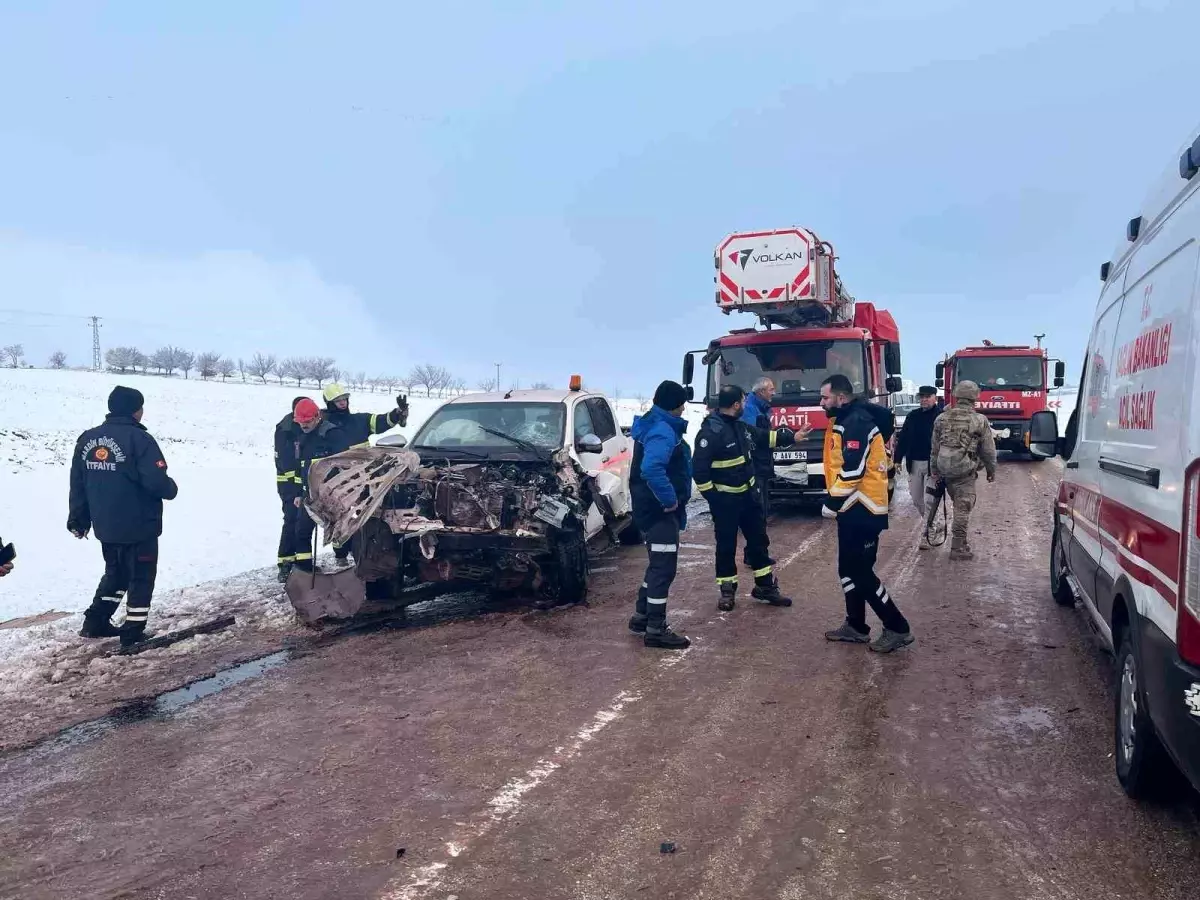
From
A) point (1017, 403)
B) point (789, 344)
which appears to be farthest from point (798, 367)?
point (1017, 403)

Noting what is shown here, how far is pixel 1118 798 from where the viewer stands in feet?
11.7

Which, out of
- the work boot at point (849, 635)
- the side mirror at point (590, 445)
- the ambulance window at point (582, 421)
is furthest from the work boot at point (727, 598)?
the ambulance window at point (582, 421)

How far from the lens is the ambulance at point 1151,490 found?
9.07 ft

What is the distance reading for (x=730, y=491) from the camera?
22.1 feet

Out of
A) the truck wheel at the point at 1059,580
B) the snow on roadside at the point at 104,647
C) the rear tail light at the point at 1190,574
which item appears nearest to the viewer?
the rear tail light at the point at 1190,574

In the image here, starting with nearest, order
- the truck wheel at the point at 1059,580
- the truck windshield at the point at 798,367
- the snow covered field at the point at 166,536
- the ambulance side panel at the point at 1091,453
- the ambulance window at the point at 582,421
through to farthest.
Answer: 1. the ambulance side panel at the point at 1091,453
2. the truck wheel at the point at 1059,580
3. the snow covered field at the point at 166,536
4. the ambulance window at the point at 582,421
5. the truck windshield at the point at 798,367

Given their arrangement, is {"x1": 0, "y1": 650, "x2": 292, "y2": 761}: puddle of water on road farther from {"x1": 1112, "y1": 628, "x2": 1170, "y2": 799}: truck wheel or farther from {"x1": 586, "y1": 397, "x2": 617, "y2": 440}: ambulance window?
{"x1": 1112, "y1": 628, "x2": 1170, "y2": 799}: truck wheel

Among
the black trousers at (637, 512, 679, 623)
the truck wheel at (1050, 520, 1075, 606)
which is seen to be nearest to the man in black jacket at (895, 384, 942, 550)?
the truck wheel at (1050, 520, 1075, 606)

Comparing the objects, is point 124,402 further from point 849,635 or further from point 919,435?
point 919,435

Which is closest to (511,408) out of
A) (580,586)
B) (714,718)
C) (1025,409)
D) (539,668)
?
(580,586)

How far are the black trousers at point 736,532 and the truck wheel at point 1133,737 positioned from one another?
3.21m

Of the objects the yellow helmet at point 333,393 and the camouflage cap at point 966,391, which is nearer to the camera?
the yellow helmet at point 333,393

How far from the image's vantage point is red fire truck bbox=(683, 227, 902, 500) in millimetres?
11172

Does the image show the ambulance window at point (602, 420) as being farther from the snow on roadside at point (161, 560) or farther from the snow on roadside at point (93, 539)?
the snow on roadside at point (93, 539)
